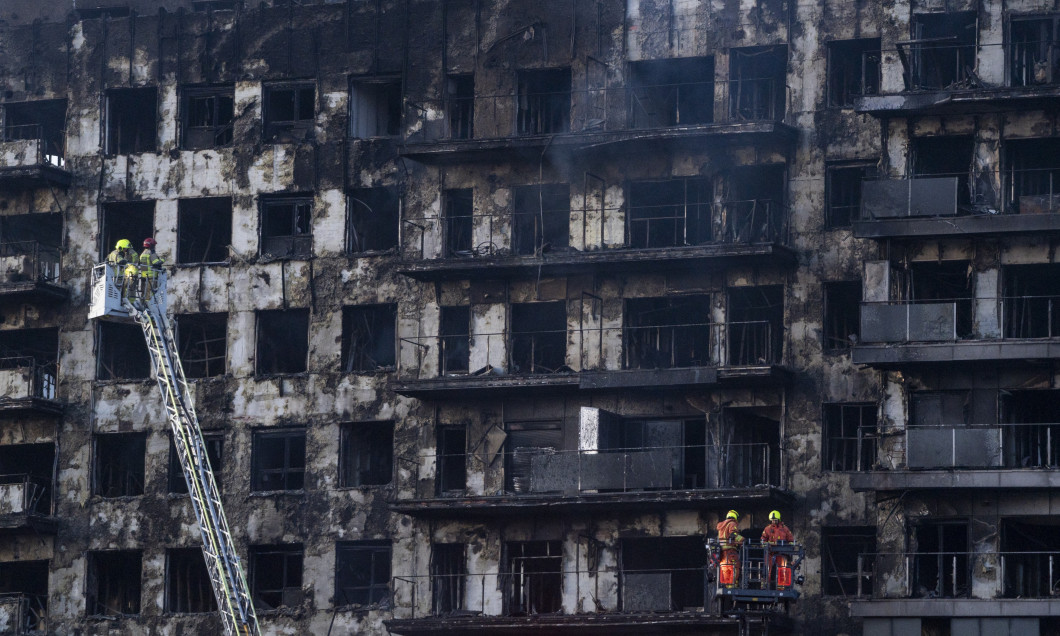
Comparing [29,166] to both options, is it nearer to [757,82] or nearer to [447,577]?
[447,577]

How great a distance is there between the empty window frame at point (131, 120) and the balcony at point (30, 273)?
12.1ft

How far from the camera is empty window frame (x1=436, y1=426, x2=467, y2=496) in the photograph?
69.1m

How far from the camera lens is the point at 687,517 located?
65.9 metres

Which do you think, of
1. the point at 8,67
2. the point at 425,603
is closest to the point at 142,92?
the point at 8,67

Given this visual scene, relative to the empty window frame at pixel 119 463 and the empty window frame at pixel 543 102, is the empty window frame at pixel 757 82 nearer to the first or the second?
the empty window frame at pixel 543 102

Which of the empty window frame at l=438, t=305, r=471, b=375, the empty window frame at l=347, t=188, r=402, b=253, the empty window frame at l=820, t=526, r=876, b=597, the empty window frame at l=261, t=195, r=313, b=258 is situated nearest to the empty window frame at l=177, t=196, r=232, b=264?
the empty window frame at l=261, t=195, r=313, b=258

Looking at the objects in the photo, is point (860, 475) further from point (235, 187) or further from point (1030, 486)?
point (235, 187)

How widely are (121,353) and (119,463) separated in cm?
333

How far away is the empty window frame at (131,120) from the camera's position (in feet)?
245

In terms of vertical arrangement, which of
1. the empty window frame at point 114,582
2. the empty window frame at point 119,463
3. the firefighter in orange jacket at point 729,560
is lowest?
the empty window frame at point 114,582

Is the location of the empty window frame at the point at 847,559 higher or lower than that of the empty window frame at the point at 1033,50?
lower

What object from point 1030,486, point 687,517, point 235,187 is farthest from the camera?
point 235,187

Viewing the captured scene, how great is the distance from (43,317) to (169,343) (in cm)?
913

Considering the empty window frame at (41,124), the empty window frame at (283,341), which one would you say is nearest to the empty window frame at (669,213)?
the empty window frame at (283,341)
